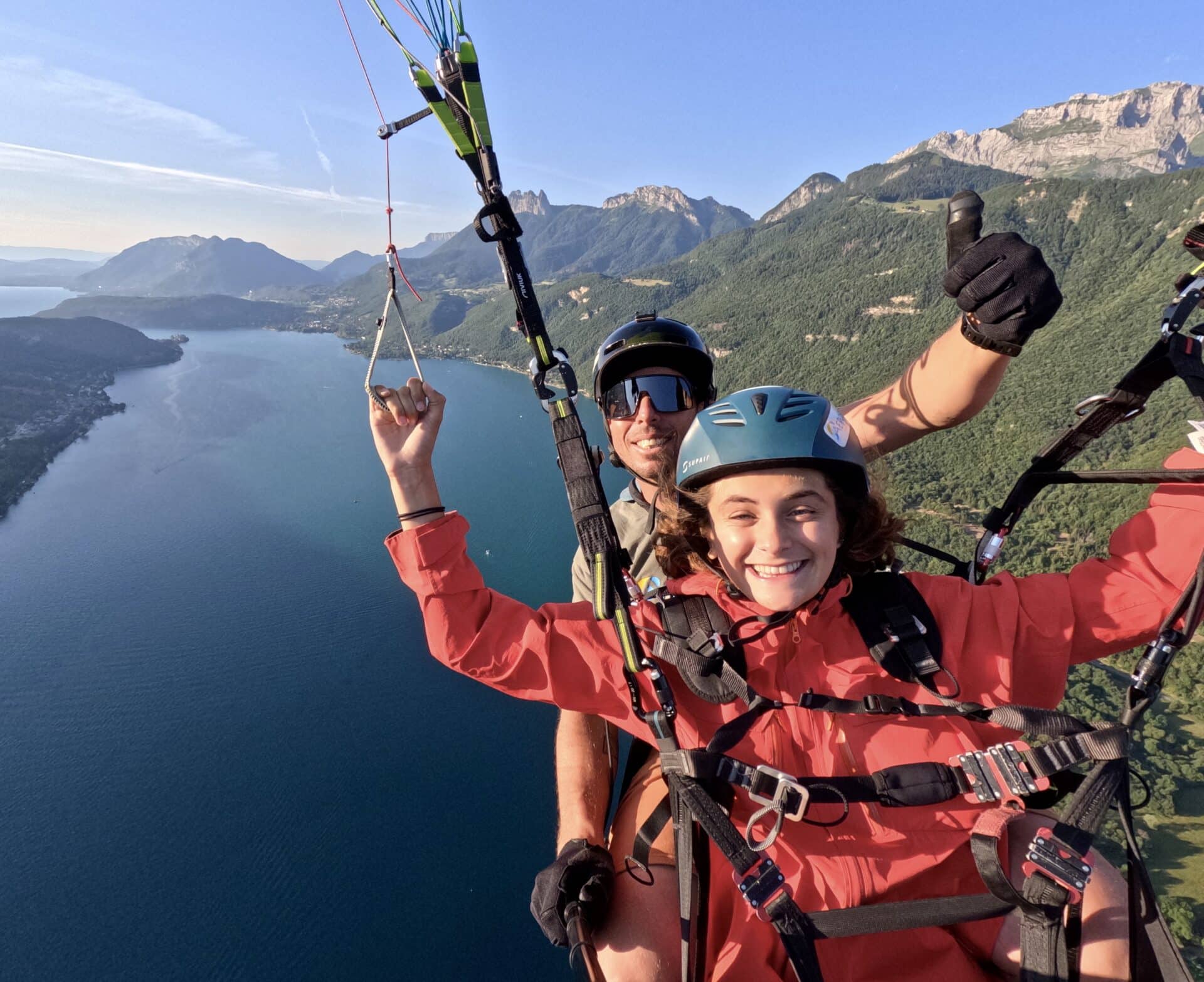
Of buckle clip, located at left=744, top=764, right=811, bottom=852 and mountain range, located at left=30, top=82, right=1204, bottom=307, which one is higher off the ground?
mountain range, located at left=30, top=82, right=1204, bottom=307

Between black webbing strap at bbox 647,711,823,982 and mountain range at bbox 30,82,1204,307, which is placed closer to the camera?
black webbing strap at bbox 647,711,823,982

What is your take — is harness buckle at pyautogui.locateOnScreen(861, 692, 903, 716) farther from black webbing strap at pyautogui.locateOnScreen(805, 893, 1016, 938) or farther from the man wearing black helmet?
the man wearing black helmet

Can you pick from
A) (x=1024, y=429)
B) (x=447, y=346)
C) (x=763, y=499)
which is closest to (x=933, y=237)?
(x=1024, y=429)

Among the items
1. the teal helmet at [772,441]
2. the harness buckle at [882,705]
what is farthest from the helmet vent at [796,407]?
the harness buckle at [882,705]

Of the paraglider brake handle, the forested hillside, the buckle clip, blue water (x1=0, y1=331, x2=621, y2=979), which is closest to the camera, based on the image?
the buckle clip

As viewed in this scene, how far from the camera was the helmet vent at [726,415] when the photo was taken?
1.72 m

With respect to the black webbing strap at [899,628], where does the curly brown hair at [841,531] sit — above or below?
above

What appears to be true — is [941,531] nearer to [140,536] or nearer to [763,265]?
[140,536]

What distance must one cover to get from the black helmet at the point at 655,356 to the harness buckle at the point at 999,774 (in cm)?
174

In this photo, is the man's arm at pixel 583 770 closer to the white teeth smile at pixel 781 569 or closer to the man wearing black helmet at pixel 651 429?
the man wearing black helmet at pixel 651 429

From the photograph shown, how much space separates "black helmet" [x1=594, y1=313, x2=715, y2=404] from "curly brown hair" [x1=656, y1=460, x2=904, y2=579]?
0.95 meters

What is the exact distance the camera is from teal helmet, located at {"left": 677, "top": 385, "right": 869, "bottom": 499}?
1.65 metres

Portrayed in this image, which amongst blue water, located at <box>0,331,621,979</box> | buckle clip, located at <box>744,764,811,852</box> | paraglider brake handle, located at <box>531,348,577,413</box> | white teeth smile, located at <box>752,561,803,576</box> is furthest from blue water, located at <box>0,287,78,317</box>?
buckle clip, located at <box>744,764,811,852</box>

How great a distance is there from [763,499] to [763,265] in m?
101
